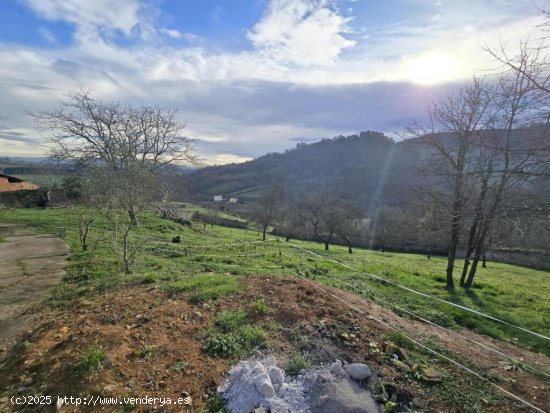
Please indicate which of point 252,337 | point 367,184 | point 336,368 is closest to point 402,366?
point 336,368

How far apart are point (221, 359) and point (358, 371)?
1985 mm

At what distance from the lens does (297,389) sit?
4.15 m

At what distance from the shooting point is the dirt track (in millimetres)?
6488

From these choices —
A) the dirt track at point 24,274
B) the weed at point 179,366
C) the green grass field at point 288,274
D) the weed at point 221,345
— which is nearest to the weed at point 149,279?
the green grass field at point 288,274

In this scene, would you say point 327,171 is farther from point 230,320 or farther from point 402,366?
point 402,366

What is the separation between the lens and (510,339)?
299 inches

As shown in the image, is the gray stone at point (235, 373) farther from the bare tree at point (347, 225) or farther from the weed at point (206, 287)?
the bare tree at point (347, 225)

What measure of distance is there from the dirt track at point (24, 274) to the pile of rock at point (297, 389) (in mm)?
4490

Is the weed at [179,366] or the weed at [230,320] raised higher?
the weed at [230,320]

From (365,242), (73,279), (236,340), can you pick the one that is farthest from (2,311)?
(365,242)

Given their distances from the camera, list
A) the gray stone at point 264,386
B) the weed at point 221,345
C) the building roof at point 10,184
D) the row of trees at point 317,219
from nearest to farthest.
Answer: the gray stone at point 264,386 → the weed at point 221,345 → the building roof at point 10,184 → the row of trees at point 317,219

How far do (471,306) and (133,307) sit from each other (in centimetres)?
1061

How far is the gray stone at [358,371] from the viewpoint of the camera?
14.2ft

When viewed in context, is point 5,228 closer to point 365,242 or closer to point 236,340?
point 236,340
